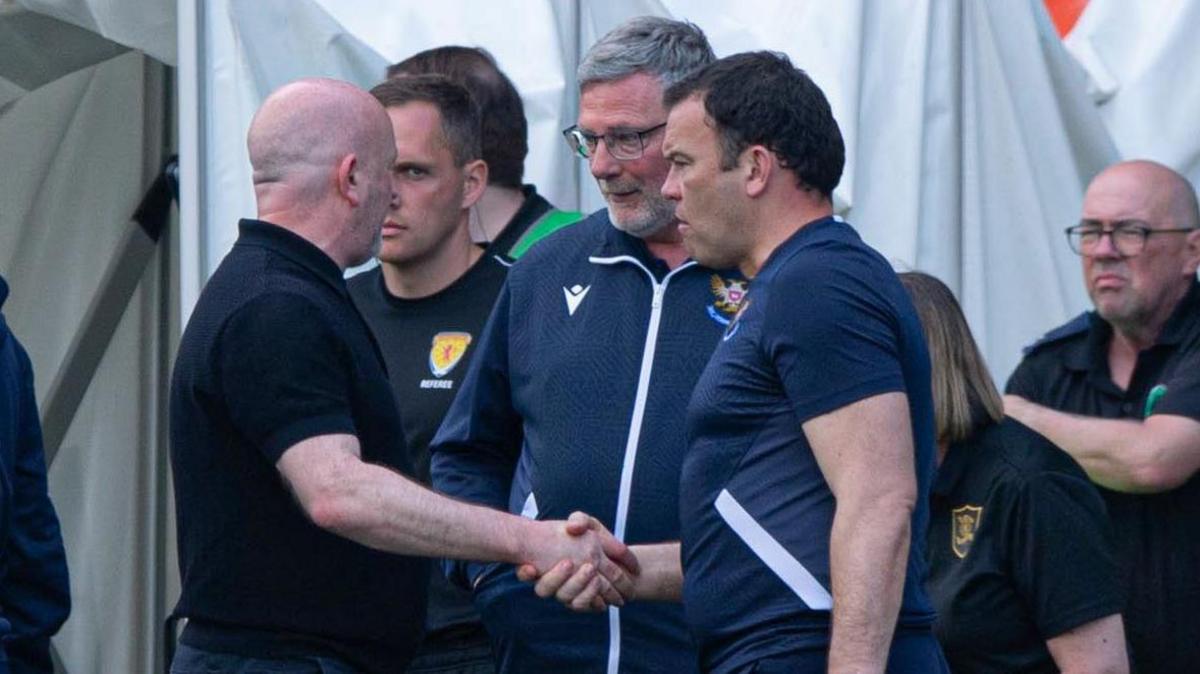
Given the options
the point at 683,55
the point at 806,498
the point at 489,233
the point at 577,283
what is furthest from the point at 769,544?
the point at 489,233

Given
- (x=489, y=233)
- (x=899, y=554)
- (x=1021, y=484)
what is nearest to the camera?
(x=899, y=554)

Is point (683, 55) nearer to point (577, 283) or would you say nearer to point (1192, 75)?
point (577, 283)

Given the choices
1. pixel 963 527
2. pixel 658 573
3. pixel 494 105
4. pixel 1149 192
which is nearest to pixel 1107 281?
pixel 1149 192

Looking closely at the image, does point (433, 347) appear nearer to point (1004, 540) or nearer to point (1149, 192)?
point (1004, 540)

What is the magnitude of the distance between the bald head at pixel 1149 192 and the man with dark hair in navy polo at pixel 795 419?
1.52 m

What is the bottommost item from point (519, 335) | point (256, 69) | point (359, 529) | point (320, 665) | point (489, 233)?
point (320, 665)

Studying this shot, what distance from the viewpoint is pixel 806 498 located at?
116 inches

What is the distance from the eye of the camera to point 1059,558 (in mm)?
3611

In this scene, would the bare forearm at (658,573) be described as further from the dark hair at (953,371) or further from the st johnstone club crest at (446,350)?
the st johnstone club crest at (446,350)

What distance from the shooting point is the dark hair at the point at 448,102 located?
4285 millimetres

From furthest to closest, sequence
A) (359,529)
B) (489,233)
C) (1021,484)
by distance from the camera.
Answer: (489,233) < (1021,484) < (359,529)

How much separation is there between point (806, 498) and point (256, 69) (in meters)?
2.18

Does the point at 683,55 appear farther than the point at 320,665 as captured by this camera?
Yes

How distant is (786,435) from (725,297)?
691mm
